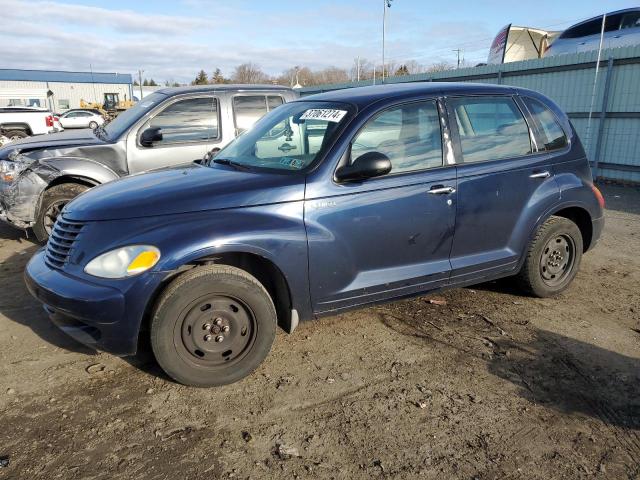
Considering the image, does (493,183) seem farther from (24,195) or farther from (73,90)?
(73,90)

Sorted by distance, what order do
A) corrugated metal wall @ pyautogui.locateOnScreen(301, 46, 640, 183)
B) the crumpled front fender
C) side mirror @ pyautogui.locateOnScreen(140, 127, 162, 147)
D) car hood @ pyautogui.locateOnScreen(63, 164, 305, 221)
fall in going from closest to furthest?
1. car hood @ pyautogui.locateOnScreen(63, 164, 305, 221)
2. the crumpled front fender
3. side mirror @ pyautogui.locateOnScreen(140, 127, 162, 147)
4. corrugated metal wall @ pyautogui.locateOnScreen(301, 46, 640, 183)

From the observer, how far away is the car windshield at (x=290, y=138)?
3520mm

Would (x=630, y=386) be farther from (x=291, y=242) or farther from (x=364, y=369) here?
(x=291, y=242)

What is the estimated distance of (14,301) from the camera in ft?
15.0

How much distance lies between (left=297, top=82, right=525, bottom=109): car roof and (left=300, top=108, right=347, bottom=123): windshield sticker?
12cm

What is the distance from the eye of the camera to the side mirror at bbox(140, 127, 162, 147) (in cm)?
599

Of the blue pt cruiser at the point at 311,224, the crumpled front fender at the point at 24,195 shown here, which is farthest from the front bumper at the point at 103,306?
the crumpled front fender at the point at 24,195

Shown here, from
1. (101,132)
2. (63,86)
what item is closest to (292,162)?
(101,132)

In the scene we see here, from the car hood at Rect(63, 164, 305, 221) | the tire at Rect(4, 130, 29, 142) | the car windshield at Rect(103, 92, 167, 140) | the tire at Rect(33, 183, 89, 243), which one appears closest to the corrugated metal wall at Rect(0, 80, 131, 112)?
the tire at Rect(4, 130, 29, 142)

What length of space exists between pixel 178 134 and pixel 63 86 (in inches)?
2605

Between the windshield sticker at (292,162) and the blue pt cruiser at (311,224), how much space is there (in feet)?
0.04

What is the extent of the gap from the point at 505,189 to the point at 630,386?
63.9 inches

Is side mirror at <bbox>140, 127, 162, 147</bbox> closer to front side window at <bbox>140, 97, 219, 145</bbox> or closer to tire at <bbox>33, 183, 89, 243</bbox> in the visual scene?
front side window at <bbox>140, 97, 219, 145</bbox>

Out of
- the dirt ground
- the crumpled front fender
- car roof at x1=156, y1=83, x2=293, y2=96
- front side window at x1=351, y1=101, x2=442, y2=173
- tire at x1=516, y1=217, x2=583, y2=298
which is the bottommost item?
the dirt ground
